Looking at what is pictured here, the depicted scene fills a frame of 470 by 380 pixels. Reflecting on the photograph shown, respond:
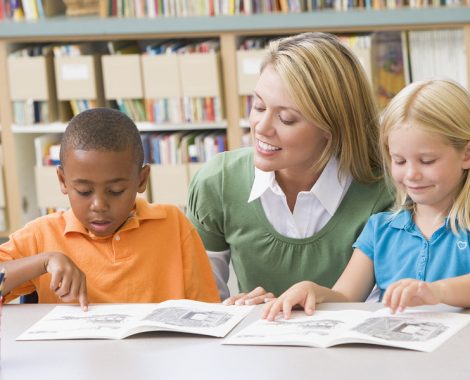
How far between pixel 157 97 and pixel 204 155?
0.31 m

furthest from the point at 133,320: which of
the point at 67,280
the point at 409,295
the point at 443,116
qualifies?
the point at 443,116

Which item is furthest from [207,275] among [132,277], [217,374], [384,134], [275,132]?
[217,374]

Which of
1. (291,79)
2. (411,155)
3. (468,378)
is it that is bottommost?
(468,378)

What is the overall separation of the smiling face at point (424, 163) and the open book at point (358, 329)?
0.27 meters

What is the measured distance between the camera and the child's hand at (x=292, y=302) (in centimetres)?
146

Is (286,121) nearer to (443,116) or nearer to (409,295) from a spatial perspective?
(443,116)

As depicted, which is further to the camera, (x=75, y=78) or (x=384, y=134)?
(x=75, y=78)

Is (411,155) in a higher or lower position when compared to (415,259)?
higher

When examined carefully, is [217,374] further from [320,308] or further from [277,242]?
[277,242]

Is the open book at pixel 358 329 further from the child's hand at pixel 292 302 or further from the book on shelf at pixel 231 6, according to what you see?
the book on shelf at pixel 231 6

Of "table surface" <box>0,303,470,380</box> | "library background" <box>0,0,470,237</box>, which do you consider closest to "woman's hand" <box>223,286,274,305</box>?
"table surface" <box>0,303,470,380</box>

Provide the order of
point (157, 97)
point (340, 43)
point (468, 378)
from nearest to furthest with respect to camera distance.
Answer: point (468, 378)
point (340, 43)
point (157, 97)

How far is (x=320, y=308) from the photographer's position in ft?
4.93

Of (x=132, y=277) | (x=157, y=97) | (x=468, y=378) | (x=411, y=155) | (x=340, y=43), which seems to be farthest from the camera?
(x=157, y=97)
